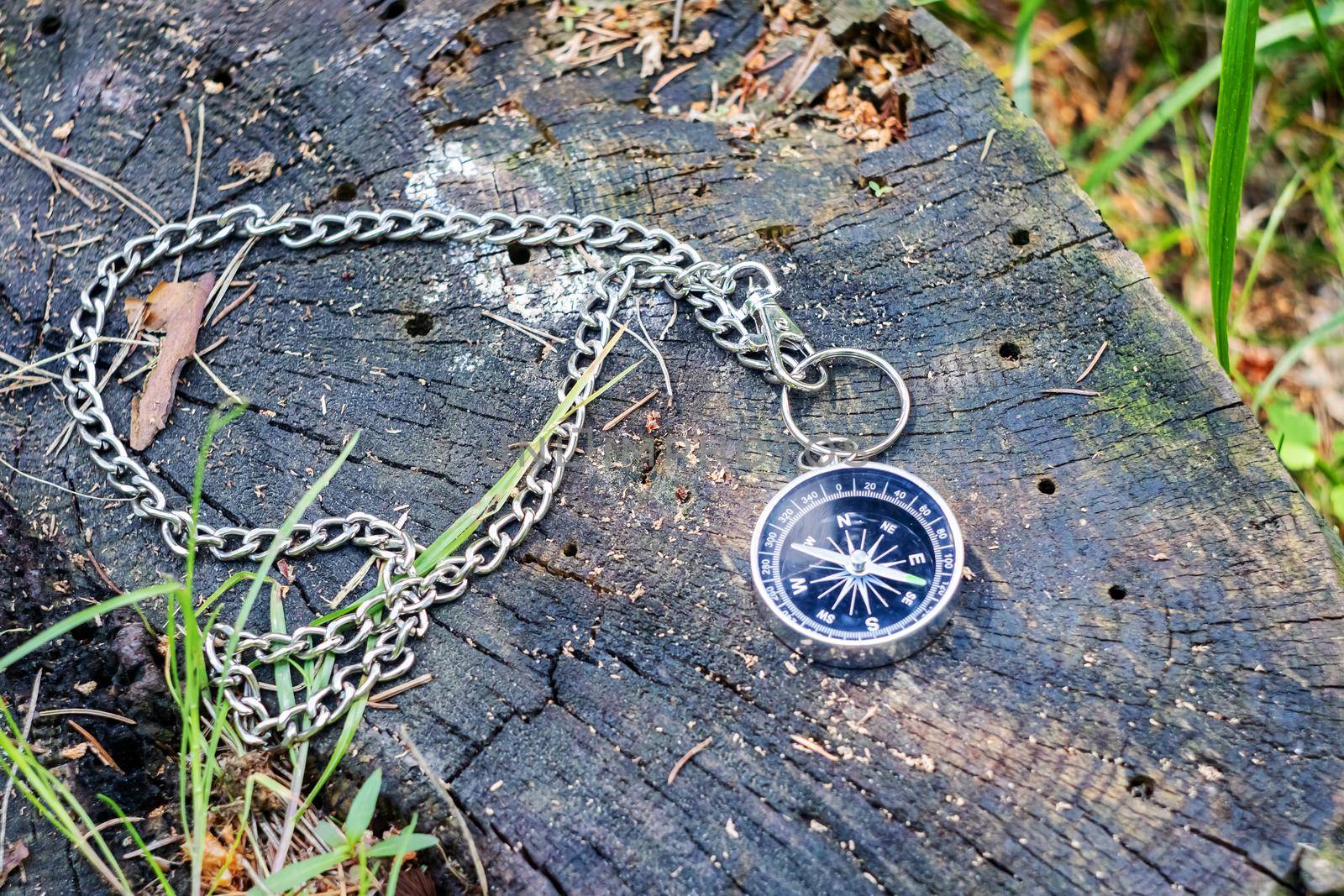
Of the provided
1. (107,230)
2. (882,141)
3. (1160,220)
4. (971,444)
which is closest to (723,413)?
(971,444)

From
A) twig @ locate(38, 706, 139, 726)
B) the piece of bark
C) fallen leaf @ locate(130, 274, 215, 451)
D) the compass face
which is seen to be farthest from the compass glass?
the piece of bark

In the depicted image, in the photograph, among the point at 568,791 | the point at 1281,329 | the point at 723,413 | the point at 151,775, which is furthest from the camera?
the point at 1281,329

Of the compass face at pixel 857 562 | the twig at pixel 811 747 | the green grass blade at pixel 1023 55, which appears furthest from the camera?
the green grass blade at pixel 1023 55

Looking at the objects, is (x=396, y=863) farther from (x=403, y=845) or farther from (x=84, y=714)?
(x=84, y=714)

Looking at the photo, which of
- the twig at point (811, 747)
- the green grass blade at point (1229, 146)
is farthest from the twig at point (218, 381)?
the green grass blade at point (1229, 146)

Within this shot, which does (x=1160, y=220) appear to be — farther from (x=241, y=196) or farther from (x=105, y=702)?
(x=105, y=702)

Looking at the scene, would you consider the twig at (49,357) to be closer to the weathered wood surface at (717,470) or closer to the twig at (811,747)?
the weathered wood surface at (717,470)
